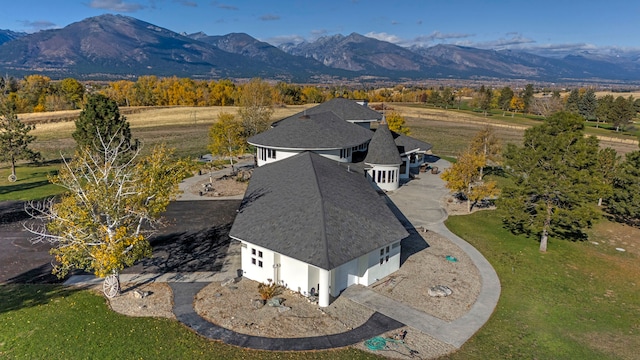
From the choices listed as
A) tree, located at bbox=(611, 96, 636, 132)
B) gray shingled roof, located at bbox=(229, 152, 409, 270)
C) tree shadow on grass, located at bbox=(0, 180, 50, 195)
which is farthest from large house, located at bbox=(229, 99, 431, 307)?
tree, located at bbox=(611, 96, 636, 132)

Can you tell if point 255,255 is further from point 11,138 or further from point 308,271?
point 11,138

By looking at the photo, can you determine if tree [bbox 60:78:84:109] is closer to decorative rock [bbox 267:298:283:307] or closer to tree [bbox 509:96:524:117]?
decorative rock [bbox 267:298:283:307]

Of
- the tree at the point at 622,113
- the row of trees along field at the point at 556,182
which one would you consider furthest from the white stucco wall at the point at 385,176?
the tree at the point at 622,113

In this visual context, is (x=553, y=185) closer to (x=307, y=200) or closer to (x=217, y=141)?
(x=307, y=200)

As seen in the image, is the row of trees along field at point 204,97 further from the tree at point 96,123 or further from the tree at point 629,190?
the tree at point 629,190

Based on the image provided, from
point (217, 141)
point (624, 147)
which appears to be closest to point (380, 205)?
point (217, 141)

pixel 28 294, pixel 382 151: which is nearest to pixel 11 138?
pixel 28 294
